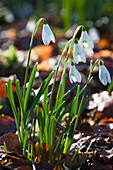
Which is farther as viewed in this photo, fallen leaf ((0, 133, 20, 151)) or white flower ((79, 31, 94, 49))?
fallen leaf ((0, 133, 20, 151))

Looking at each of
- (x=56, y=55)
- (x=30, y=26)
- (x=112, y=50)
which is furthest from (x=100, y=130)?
(x=30, y=26)

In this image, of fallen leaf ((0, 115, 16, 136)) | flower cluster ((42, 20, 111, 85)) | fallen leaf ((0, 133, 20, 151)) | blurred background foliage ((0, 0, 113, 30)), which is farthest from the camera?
blurred background foliage ((0, 0, 113, 30))

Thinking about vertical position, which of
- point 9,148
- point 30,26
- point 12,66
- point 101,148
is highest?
point 30,26

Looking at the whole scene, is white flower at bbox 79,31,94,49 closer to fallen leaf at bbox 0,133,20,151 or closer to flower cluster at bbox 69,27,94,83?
flower cluster at bbox 69,27,94,83

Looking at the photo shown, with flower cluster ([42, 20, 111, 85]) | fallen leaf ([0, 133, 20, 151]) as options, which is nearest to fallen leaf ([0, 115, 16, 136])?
fallen leaf ([0, 133, 20, 151])

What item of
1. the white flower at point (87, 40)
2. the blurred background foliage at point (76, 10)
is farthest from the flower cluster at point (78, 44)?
the blurred background foliage at point (76, 10)

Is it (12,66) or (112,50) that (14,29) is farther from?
(12,66)

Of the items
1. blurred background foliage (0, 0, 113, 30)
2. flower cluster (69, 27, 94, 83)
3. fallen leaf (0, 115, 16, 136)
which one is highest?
blurred background foliage (0, 0, 113, 30)

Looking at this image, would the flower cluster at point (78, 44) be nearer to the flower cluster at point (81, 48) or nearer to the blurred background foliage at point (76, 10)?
the flower cluster at point (81, 48)
